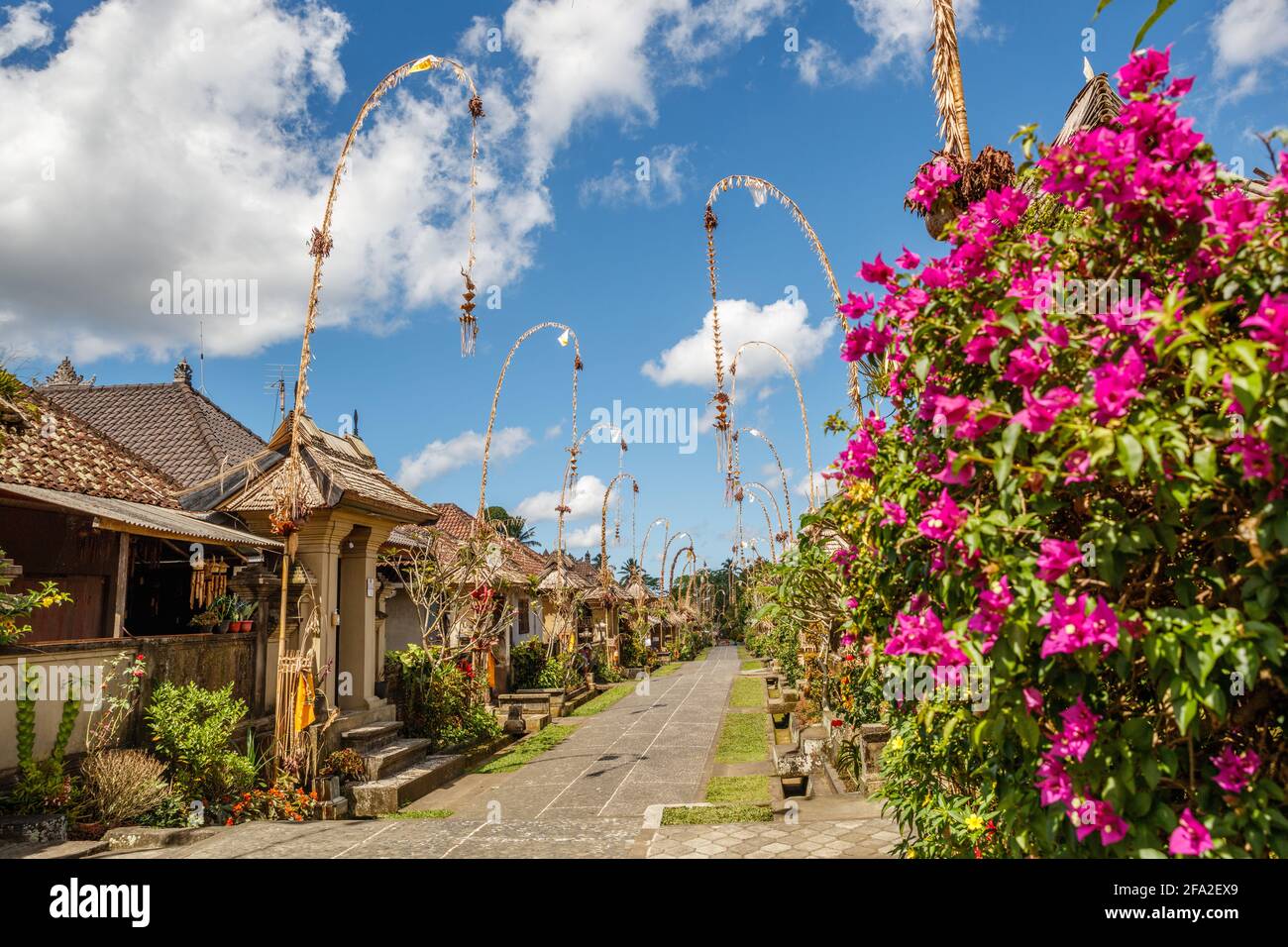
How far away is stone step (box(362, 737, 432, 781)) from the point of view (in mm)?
9891

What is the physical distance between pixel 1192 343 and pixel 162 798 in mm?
8684

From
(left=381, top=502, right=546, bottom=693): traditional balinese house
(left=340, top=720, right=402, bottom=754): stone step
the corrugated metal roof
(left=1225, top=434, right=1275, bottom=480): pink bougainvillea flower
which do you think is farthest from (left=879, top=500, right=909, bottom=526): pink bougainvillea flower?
(left=381, top=502, right=546, bottom=693): traditional balinese house

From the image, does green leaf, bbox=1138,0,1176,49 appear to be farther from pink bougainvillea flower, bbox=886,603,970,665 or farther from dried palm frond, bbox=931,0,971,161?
dried palm frond, bbox=931,0,971,161

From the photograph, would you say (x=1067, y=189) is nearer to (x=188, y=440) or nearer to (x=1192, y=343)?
(x=1192, y=343)

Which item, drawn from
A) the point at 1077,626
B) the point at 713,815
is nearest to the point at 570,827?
the point at 713,815

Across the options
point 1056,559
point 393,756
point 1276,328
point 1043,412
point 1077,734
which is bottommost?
point 393,756

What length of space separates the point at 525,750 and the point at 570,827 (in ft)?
19.9

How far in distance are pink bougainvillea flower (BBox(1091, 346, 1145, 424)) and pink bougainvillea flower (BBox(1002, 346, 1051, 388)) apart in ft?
0.75

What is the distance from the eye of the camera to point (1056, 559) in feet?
6.86

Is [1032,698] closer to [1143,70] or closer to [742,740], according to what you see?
[1143,70]

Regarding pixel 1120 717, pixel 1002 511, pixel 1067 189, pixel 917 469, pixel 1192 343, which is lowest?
pixel 1120 717

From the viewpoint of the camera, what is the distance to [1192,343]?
2.12 m

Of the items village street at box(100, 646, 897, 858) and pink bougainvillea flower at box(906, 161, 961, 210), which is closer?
pink bougainvillea flower at box(906, 161, 961, 210)
